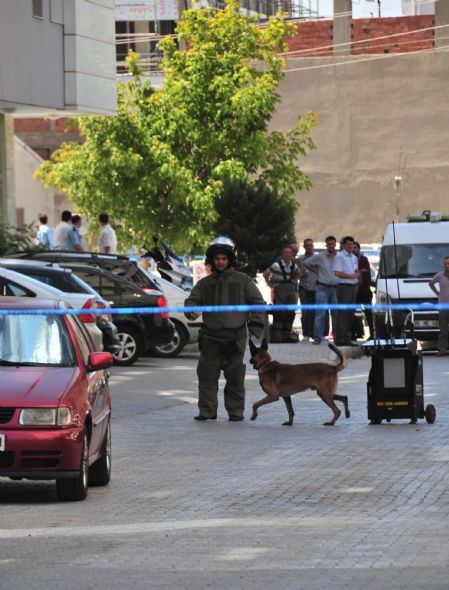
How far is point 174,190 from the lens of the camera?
4572cm

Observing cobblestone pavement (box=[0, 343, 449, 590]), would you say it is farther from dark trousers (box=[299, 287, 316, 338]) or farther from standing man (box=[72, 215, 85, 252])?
standing man (box=[72, 215, 85, 252])

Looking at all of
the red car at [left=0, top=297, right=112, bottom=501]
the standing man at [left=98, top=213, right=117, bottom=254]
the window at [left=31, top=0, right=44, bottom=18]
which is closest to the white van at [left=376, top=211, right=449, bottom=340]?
the standing man at [left=98, top=213, right=117, bottom=254]

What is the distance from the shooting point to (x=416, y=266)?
30.5m

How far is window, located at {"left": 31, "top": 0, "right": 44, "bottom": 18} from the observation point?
3388 cm

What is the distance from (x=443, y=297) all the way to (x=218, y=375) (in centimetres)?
1095

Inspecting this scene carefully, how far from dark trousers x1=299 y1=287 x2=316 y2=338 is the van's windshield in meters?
1.85

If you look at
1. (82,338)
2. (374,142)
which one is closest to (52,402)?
(82,338)

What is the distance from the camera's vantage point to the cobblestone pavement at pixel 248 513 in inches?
346

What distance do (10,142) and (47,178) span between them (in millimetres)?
12103

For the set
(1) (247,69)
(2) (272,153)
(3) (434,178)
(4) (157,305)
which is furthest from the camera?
(3) (434,178)

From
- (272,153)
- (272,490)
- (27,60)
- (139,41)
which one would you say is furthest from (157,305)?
(139,41)

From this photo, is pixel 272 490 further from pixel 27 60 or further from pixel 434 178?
pixel 434 178

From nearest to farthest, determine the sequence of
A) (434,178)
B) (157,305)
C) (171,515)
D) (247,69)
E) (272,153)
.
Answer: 1. (171,515)
2. (157,305)
3. (247,69)
4. (272,153)
5. (434,178)

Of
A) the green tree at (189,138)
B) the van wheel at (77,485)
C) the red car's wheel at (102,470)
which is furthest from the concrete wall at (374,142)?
A: the van wheel at (77,485)
